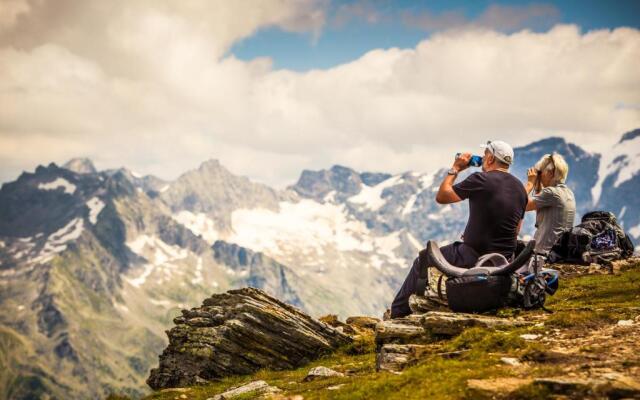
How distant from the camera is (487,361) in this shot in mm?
13312

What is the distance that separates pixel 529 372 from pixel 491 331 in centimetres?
328

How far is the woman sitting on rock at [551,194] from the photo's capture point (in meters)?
23.5

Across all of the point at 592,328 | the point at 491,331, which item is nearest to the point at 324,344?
the point at 491,331

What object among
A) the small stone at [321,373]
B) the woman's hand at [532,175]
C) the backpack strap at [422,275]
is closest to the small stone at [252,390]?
the small stone at [321,373]

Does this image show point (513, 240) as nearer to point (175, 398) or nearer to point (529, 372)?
point (529, 372)

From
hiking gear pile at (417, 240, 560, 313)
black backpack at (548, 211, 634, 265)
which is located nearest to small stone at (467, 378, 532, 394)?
hiking gear pile at (417, 240, 560, 313)

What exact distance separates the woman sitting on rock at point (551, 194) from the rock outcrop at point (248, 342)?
10207 mm

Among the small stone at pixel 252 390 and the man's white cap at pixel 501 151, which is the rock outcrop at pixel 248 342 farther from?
the man's white cap at pixel 501 151

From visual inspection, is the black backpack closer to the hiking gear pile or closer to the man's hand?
the hiking gear pile

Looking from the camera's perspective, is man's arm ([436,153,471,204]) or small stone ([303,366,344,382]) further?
small stone ([303,366,344,382])

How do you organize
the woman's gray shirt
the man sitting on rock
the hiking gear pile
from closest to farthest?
the hiking gear pile < the man sitting on rock < the woman's gray shirt

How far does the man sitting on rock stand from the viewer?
55.4ft

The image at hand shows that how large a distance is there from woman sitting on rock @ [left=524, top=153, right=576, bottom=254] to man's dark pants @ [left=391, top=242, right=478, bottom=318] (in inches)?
264

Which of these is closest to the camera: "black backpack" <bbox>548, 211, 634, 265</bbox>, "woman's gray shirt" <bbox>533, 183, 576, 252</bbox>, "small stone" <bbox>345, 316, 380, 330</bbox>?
"woman's gray shirt" <bbox>533, 183, 576, 252</bbox>
